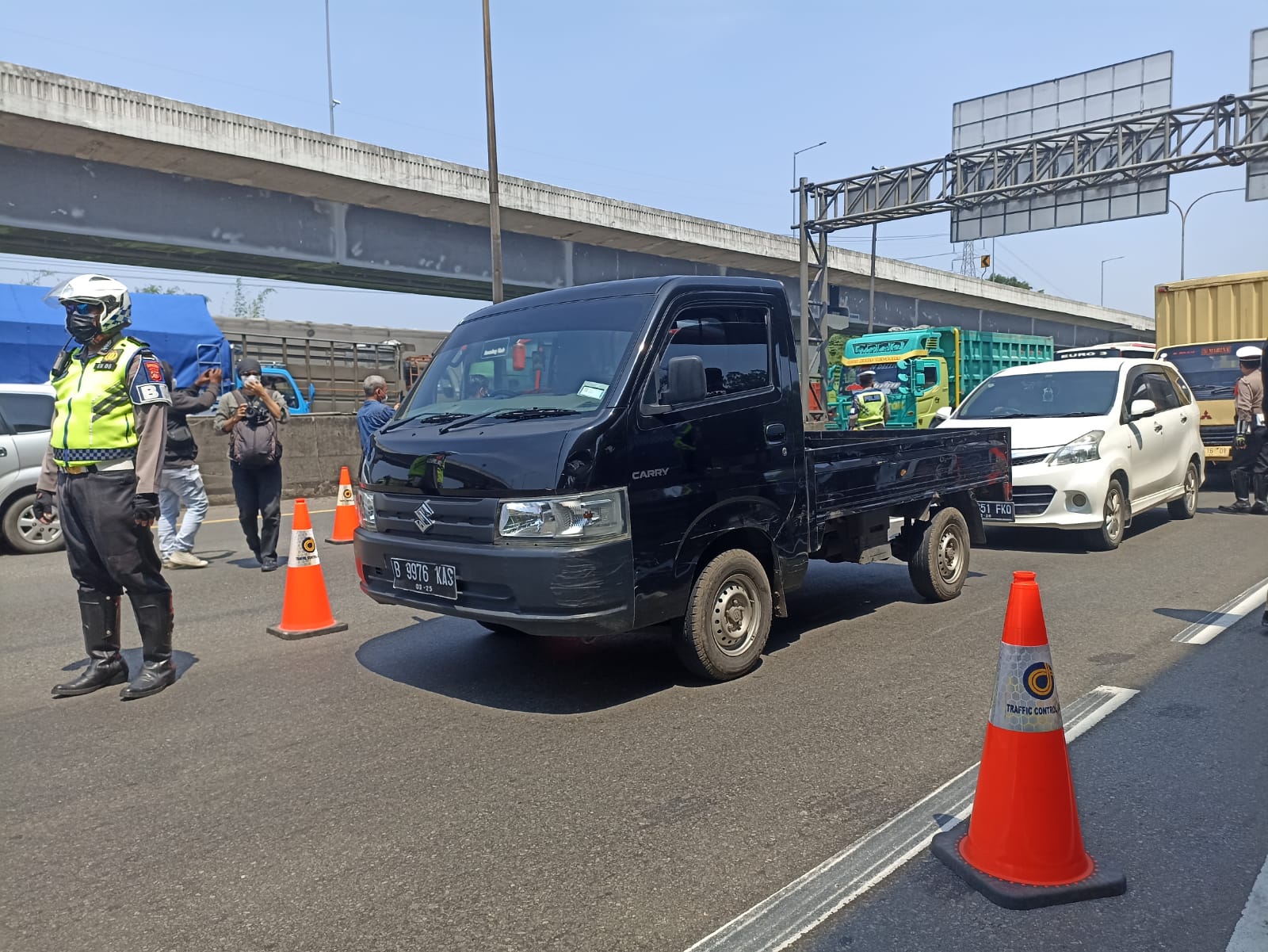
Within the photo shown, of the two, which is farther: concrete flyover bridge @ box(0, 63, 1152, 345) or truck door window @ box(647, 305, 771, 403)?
concrete flyover bridge @ box(0, 63, 1152, 345)

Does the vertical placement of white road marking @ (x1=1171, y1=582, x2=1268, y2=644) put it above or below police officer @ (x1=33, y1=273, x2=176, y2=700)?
below

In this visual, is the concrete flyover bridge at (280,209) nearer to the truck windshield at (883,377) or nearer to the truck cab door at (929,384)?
the truck windshield at (883,377)

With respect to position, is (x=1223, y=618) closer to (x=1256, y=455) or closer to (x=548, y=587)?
(x=548, y=587)

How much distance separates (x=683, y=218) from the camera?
3219 cm

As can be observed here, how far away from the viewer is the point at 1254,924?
2770 millimetres

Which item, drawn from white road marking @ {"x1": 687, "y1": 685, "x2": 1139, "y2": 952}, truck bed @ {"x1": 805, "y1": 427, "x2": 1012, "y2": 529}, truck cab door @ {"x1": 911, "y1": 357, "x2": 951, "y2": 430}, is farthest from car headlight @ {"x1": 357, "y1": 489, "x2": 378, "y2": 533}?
truck cab door @ {"x1": 911, "y1": 357, "x2": 951, "y2": 430}

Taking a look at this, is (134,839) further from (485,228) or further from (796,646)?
(485,228)

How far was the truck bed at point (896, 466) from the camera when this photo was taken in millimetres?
5941

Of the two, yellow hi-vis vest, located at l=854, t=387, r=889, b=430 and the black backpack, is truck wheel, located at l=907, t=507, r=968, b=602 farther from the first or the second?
yellow hi-vis vest, located at l=854, t=387, r=889, b=430

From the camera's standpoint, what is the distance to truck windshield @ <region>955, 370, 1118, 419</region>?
9.86m

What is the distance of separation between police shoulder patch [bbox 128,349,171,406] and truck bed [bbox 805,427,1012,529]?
3500 mm

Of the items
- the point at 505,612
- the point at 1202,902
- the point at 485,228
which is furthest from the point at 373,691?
the point at 485,228

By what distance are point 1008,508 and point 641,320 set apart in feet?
16.1

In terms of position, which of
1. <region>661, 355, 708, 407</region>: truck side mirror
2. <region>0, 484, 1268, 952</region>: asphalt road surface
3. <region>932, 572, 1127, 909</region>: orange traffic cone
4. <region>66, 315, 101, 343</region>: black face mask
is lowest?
<region>0, 484, 1268, 952</region>: asphalt road surface
